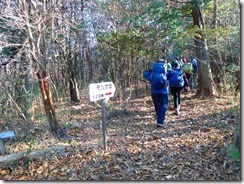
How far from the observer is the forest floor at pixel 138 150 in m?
3.92

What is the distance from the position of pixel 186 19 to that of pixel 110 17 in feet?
9.85

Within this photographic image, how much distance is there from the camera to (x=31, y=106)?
8258 mm

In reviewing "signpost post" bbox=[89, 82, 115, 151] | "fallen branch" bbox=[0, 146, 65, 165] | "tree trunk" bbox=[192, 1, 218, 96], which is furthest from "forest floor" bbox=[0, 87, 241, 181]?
"tree trunk" bbox=[192, 1, 218, 96]

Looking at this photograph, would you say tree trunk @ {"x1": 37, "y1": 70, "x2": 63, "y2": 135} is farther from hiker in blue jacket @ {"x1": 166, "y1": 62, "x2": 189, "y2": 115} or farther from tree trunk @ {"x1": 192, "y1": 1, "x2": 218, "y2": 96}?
tree trunk @ {"x1": 192, "y1": 1, "x2": 218, "y2": 96}

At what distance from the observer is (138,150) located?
4.77m

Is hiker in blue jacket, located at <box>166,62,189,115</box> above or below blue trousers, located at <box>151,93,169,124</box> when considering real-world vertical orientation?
above

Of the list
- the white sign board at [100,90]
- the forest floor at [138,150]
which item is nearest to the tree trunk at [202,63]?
the forest floor at [138,150]

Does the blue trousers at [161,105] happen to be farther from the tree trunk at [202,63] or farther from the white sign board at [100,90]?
the tree trunk at [202,63]

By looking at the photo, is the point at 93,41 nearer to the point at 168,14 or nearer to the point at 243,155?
the point at 168,14

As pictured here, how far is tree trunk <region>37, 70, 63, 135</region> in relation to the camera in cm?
586

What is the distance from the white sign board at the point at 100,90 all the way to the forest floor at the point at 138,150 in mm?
1067

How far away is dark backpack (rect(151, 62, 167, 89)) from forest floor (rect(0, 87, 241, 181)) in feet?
3.53

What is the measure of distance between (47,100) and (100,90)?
2098 millimetres

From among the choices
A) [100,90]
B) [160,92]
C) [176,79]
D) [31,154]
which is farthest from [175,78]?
[31,154]
